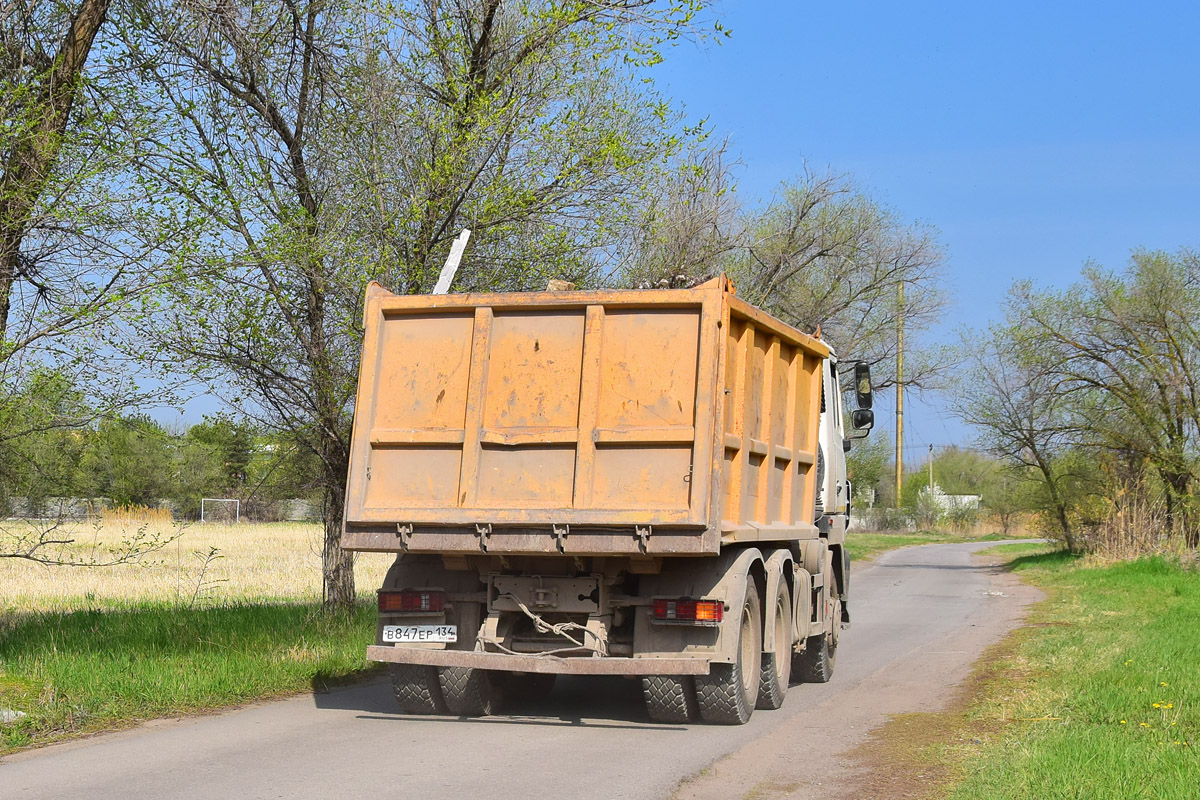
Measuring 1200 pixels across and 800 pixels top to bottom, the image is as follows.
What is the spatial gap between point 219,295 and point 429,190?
91.3 inches

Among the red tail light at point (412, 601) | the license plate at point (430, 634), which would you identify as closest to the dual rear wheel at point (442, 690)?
the license plate at point (430, 634)

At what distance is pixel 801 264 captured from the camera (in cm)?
2931

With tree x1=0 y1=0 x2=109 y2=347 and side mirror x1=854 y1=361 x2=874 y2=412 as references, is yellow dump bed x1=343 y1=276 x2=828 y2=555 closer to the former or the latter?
tree x1=0 y1=0 x2=109 y2=347

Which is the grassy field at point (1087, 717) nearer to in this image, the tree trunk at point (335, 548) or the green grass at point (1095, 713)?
the green grass at point (1095, 713)

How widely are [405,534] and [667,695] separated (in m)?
2.13

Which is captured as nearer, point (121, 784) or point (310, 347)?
point (121, 784)

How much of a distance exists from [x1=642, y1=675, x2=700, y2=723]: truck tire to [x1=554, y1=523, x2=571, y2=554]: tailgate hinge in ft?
4.00

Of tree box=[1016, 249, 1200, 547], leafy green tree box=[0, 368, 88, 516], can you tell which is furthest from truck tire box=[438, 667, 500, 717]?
tree box=[1016, 249, 1200, 547]

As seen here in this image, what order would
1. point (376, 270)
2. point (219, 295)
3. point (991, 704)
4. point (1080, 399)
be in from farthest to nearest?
point (1080, 399), point (376, 270), point (219, 295), point (991, 704)

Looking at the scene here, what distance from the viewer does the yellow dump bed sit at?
27.1 ft

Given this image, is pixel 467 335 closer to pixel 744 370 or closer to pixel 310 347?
pixel 744 370

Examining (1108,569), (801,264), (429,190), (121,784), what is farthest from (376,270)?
(1108,569)

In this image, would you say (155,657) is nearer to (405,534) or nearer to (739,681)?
(405,534)

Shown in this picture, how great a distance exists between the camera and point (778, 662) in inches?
393
